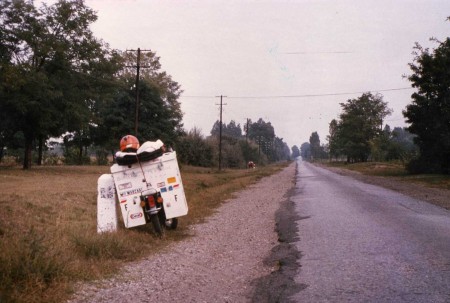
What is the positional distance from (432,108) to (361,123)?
5578 centimetres

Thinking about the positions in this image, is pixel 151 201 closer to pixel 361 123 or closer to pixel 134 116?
pixel 134 116

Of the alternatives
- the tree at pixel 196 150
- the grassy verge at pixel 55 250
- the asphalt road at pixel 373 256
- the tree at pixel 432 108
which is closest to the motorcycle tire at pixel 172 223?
the grassy verge at pixel 55 250

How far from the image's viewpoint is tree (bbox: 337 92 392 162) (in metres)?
91.2

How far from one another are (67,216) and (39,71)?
2357cm

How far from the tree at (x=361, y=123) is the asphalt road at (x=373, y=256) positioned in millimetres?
Answer: 79797

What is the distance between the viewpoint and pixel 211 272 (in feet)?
22.6

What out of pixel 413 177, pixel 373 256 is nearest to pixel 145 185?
pixel 373 256

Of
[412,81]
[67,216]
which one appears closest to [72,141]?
[412,81]

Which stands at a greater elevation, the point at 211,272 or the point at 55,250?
the point at 55,250

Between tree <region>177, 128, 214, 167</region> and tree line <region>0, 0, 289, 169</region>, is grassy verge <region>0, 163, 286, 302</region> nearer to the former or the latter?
tree line <region>0, 0, 289, 169</region>

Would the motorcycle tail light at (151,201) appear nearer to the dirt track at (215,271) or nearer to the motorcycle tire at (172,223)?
the dirt track at (215,271)

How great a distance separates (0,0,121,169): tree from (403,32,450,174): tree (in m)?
24.8

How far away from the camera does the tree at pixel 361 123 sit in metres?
91.2

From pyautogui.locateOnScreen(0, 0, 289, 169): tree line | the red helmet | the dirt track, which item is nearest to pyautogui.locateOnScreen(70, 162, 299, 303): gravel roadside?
the dirt track
